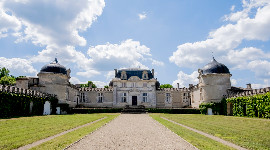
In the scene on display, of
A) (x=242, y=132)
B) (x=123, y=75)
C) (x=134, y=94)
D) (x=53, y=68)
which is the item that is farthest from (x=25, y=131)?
(x=123, y=75)

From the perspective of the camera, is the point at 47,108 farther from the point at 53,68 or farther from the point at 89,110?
the point at 53,68

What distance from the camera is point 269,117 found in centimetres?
1992

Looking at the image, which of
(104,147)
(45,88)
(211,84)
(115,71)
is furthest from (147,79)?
(104,147)

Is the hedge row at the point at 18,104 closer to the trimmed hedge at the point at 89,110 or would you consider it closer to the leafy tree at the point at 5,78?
the trimmed hedge at the point at 89,110

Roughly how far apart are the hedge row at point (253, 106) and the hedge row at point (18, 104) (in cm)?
2668

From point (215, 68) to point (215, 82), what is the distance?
229 cm

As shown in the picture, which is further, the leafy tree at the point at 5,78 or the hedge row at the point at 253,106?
the leafy tree at the point at 5,78

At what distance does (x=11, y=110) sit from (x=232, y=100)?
27.8 meters

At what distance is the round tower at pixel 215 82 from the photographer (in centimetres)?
3203

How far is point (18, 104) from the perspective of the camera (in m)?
22.8

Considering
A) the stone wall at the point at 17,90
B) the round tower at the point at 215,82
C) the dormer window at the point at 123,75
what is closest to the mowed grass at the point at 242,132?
the round tower at the point at 215,82

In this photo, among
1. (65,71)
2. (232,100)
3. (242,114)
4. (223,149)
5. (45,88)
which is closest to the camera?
(223,149)

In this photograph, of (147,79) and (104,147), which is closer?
(104,147)

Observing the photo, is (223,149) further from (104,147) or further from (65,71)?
(65,71)
